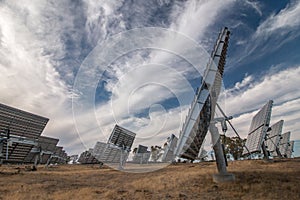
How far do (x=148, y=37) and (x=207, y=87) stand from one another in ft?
22.7

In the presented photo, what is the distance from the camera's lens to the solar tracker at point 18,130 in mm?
21859

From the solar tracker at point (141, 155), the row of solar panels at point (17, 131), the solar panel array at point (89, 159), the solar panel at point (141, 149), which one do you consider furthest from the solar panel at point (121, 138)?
the solar panel array at point (89, 159)

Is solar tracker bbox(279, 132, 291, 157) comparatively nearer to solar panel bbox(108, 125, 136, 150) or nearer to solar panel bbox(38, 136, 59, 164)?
solar panel bbox(108, 125, 136, 150)

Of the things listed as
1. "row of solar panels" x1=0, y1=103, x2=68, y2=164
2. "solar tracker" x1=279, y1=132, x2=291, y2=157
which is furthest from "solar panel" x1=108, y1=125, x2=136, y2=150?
"solar tracker" x1=279, y1=132, x2=291, y2=157

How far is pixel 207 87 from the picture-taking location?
11953mm

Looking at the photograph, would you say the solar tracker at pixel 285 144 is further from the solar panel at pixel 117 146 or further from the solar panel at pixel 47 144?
the solar panel at pixel 47 144

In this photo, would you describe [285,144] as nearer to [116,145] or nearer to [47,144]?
[116,145]

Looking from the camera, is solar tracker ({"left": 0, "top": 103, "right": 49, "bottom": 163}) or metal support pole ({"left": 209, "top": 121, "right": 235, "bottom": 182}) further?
solar tracker ({"left": 0, "top": 103, "right": 49, "bottom": 163})

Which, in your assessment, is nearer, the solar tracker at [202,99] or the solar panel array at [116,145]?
the solar tracker at [202,99]

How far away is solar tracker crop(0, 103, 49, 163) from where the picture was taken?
21859 millimetres

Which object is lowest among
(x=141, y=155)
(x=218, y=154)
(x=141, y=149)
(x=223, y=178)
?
(x=223, y=178)

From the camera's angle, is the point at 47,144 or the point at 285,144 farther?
the point at 285,144

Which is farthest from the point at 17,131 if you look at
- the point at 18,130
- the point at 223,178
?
the point at 223,178

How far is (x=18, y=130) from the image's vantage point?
23219 millimetres
